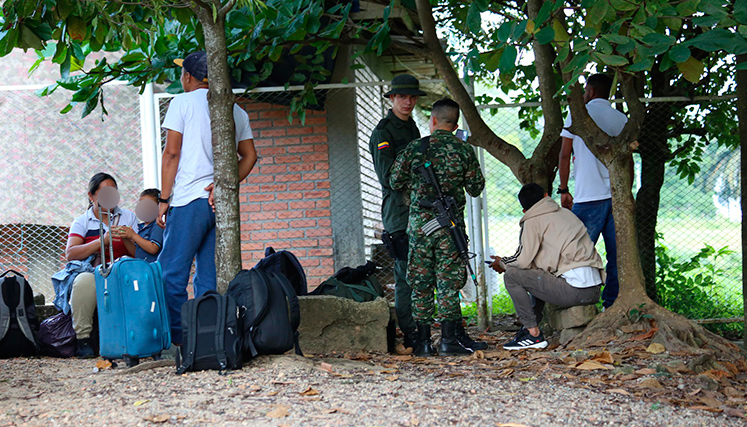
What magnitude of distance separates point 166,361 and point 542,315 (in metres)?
2.60

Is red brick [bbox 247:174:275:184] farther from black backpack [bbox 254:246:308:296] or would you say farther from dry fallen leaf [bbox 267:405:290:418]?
dry fallen leaf [bbox 267:405:290:418]

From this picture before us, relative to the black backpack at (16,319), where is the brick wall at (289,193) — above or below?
above

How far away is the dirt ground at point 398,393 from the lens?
2.50m

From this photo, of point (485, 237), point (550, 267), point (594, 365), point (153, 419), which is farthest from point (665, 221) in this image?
point (153, 419)

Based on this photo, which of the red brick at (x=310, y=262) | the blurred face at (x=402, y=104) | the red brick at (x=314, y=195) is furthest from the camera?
the red brick at (x=314, y=195)

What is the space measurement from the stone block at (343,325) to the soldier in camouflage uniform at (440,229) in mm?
244

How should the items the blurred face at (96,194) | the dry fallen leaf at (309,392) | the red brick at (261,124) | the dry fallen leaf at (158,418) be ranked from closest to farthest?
1. the dry fallen leaf at (158,418)
2. the dry fallen leaf at (309,392)
3. the blurred face at (96,194)
4. the red brick at (261,124)

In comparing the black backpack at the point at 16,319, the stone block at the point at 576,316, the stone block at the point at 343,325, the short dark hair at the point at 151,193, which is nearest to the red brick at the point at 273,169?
the short dark hair at the point at 151,193

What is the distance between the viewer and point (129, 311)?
12.0 ft

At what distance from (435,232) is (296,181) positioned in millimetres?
2752

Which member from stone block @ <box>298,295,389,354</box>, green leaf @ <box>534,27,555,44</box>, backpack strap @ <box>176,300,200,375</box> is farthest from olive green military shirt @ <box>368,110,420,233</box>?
backpack strap @ <box>176,300,200,375</box>

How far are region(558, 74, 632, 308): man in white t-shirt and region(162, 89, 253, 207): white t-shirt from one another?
7.95 ft

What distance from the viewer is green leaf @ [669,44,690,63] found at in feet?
10.1

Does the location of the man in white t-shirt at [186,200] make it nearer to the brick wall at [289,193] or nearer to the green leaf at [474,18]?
the green leaf at [474,18]
